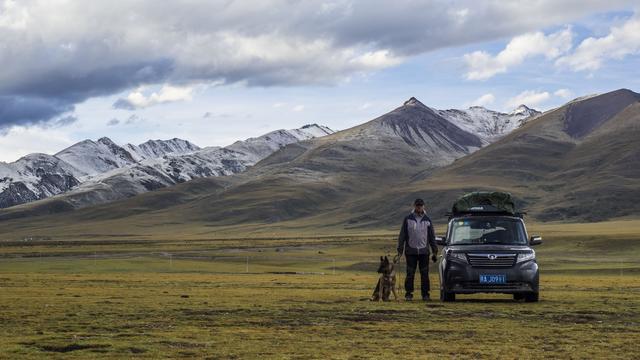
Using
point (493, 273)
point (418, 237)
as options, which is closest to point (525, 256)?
point (493, 273)

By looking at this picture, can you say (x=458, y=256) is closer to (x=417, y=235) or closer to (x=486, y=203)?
(x=417, y=235)

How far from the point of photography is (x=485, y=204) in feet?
88.7

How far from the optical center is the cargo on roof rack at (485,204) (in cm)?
2595

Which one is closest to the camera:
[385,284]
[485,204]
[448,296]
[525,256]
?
[525,256]

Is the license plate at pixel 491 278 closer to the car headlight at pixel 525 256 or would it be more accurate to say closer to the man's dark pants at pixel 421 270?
the car headlight at pixel 525 256

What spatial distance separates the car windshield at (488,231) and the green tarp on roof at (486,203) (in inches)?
24.8

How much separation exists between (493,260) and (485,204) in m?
3.52

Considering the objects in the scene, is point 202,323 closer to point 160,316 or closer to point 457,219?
point 160,316

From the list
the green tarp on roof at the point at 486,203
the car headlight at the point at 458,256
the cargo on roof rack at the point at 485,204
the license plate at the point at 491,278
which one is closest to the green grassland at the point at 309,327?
the license plate at the point at 491,278

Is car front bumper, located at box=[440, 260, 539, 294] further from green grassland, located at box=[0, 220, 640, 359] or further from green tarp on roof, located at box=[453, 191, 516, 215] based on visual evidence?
green tarp on roof, located at box=[453, 191, 516, 215]

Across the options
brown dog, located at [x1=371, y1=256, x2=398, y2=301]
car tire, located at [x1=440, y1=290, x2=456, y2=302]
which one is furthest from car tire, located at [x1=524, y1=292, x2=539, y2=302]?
brown dog, located at [x1=371, y1=256, x2=398, y2=301]

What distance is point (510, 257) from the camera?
938 inches

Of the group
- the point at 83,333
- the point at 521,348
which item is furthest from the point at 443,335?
the point at 83,333

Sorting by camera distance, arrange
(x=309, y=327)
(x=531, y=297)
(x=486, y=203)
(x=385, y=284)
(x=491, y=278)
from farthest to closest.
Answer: (x=486, y=203)
(x=385, y=284)
(x=531, y=297)
(x=491, y=278)
(x=309, y=327)
